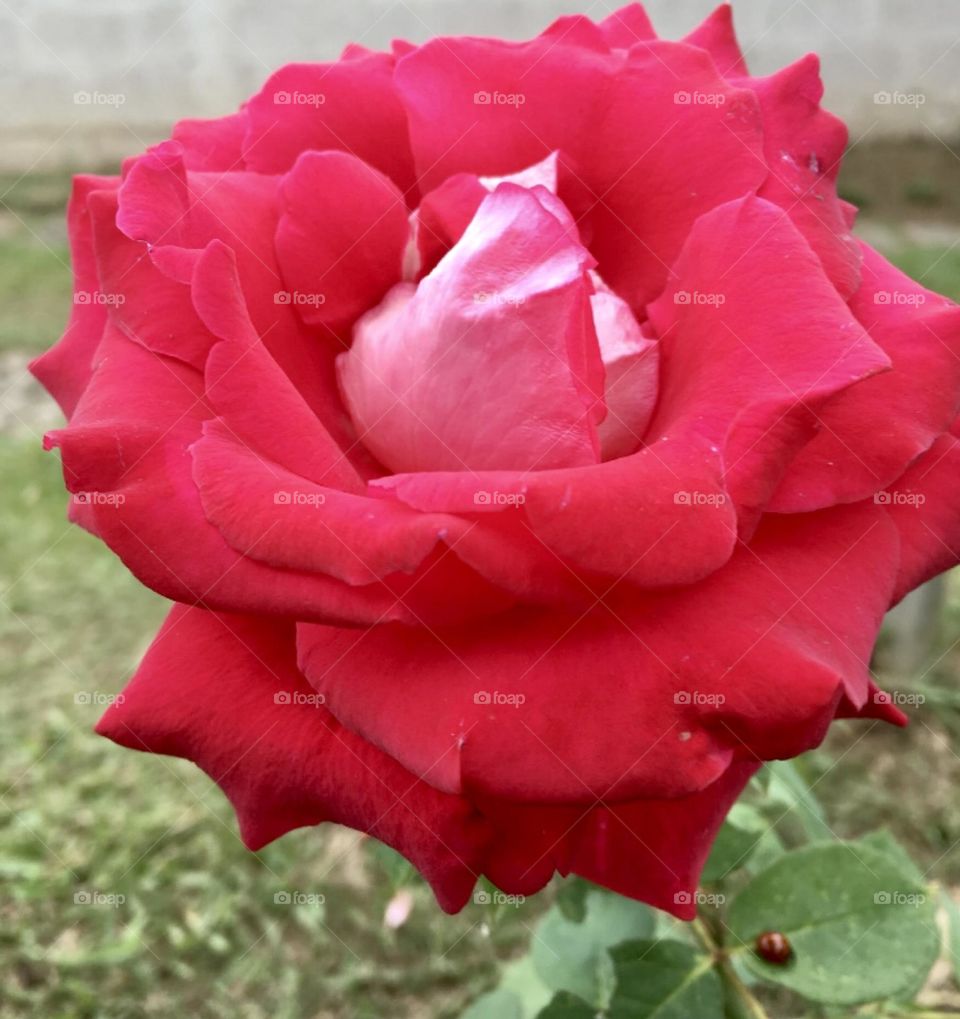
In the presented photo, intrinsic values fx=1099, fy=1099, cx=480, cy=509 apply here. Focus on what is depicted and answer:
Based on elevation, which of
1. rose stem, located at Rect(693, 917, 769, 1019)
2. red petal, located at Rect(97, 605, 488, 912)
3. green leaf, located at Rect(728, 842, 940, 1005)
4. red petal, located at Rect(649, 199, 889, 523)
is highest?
red petal, located at Rect(649, 199, 889, 523)

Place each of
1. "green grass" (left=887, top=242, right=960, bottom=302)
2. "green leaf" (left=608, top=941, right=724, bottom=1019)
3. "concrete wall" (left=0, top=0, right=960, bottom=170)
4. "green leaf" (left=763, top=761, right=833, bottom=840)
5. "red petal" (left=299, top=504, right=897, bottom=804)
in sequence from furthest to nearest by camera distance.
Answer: "concrete wall" (left=0, top=0, right=960, bottom=170)
"green grass" (left=887, top=242, right=960, bottom=302)
"green leaf" (left=763, top=761, right=833, bottom=840)
"green leaf" (left=608, top=941, right=724, bottom=1019)
"red petal" (left=299, top=504, right=897, bottom=804)

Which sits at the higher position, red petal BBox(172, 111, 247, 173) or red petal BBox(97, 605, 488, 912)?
red petal BBox(172, 111, 247, 173)

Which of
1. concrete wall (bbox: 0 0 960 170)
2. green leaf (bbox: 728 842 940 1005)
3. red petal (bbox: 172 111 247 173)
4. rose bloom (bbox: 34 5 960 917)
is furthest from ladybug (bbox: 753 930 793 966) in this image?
concrete wall (bbox: 0 0 960 170)

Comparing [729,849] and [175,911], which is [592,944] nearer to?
[729,849]

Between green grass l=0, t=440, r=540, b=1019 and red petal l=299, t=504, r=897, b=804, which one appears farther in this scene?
green grass l=0, t=440, r=540, b=1019

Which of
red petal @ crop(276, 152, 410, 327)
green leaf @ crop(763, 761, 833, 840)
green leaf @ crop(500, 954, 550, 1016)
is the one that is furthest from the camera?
green leaf @ crop(500, 954, 550, 1016)

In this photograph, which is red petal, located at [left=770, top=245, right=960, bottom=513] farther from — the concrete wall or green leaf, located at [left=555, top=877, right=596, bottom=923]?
the concrete wall
